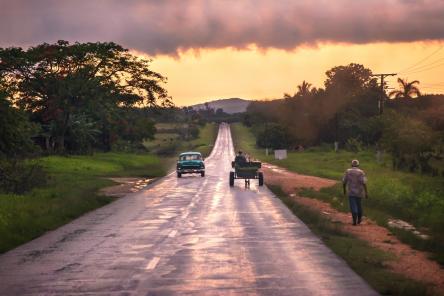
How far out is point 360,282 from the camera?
34.1 ft

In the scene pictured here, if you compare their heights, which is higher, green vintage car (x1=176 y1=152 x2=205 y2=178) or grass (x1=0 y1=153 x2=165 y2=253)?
green vintage car (x1=176 y1=152 x2=205 y2=178)

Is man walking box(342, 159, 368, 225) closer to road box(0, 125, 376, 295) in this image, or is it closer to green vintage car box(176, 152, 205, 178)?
road box(0, 125, 376, 295)

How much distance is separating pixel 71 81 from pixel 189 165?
68.0 ft

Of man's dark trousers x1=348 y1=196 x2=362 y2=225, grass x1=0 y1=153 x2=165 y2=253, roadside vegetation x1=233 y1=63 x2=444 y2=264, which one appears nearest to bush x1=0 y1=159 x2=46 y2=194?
grass x1=0 y1=153 x2=165 y2=253

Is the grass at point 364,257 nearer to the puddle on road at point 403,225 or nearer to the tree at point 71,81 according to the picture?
the puddle on road at point 403,225

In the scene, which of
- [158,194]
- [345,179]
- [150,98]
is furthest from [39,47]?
[345,179]

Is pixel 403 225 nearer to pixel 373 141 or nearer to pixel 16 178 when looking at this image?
pixel 16 178

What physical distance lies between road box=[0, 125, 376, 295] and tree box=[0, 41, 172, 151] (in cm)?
4283

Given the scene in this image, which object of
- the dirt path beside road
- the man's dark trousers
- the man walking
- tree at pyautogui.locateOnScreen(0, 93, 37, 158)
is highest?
tree at pyautogui.locateOnScreen(0, 93, 37, 158)

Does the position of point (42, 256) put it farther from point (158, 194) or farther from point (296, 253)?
point (158, 194)

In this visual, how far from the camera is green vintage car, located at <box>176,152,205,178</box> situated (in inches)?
1919

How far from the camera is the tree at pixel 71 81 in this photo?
206 feet

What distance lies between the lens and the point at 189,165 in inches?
1927

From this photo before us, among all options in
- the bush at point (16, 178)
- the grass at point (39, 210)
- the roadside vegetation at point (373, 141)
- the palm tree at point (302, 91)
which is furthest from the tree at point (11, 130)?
the palm tree at point (302, 91)
